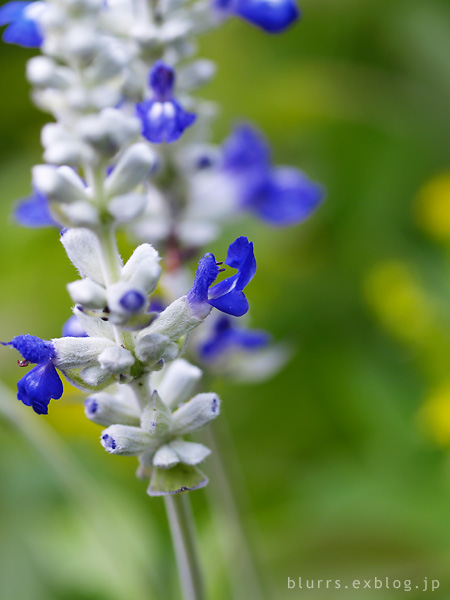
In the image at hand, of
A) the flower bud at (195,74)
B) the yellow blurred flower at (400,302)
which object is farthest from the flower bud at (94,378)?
the yellow blurred flower at (400,302)

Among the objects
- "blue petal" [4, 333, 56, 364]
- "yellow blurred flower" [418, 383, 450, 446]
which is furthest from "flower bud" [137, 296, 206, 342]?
"yellow blurred flower" [418, 383, 450, 446]

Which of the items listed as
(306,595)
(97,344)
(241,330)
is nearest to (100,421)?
(97,344)

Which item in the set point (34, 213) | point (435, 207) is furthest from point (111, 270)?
point (435, 207)

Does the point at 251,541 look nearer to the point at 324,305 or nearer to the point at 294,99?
the point at 324,305

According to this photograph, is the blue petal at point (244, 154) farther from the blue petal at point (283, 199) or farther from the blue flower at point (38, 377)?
the blue flower at point (38, 377)

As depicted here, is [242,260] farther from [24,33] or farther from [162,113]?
[24,33]

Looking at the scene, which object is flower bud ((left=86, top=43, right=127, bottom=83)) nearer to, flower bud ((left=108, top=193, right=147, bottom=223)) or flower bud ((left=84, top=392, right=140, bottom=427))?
flower bud ((left=108, top=193, right=147, bottom=223))
